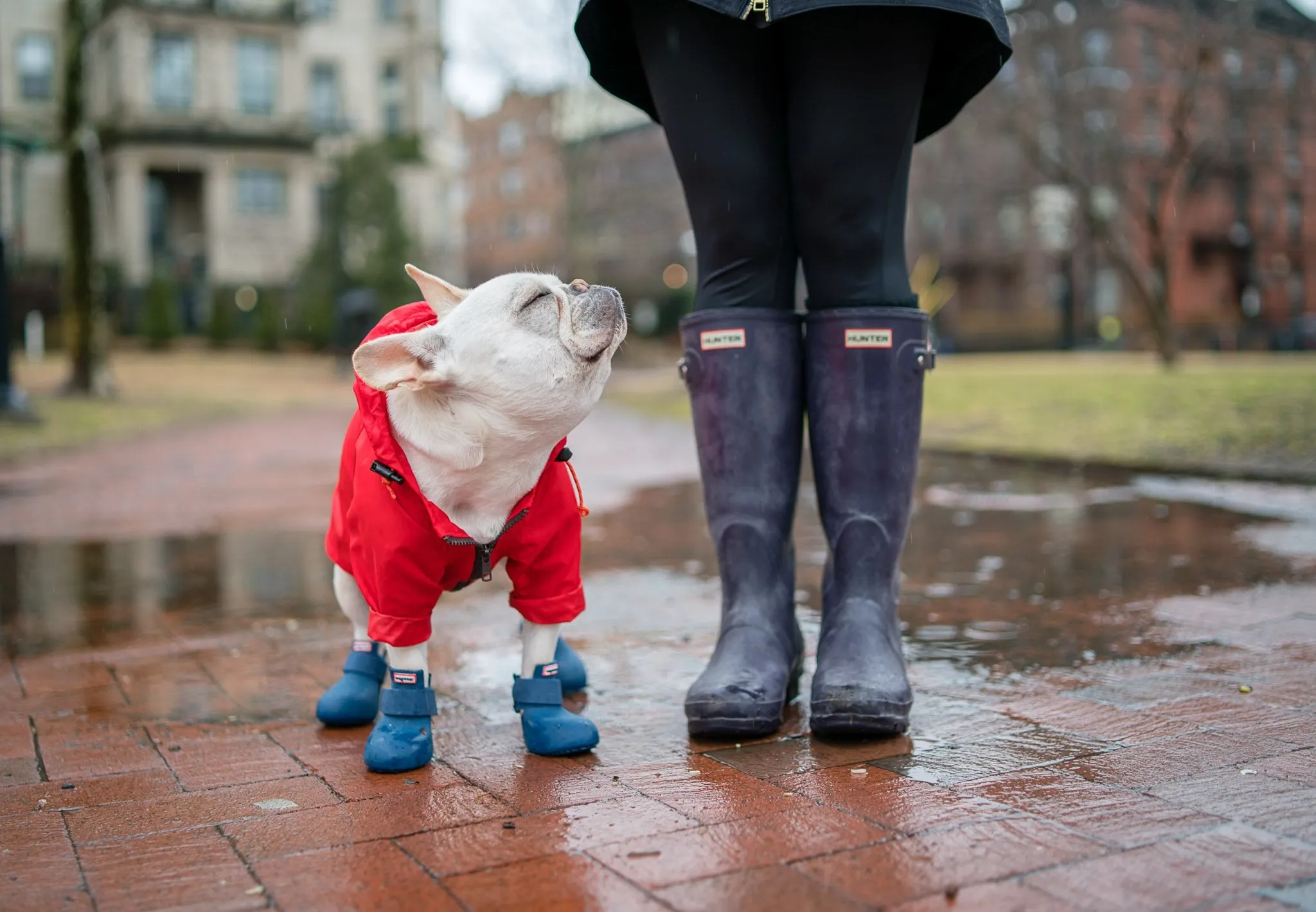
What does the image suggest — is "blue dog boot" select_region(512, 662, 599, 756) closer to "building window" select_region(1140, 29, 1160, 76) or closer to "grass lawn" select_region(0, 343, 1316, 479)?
"grass lawn" select_region(0, 343, 1316, 479)

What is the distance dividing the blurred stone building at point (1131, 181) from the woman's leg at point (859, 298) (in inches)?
502

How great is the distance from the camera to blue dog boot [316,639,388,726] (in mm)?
2332

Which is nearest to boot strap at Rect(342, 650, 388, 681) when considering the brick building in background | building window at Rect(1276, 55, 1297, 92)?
building window at Rect(1276, 55, 1297, 92)

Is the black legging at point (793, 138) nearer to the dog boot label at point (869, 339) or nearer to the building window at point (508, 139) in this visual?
the dog boot label at point (869, 339)

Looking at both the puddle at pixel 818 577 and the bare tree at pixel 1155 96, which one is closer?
the puddle at pixel 818 577

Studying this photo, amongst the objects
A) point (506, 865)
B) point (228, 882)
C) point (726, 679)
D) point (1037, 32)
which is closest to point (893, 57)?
point (726, 679)

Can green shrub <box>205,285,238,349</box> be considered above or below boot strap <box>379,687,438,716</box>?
above

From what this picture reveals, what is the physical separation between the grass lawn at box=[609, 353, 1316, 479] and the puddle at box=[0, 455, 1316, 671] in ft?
4.48

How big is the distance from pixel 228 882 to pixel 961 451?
7.15 m

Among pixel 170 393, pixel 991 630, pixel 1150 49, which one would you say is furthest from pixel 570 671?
pixel 1150 49

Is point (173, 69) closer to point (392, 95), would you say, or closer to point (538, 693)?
point (392, 95)

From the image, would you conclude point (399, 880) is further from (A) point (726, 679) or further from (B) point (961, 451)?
(B) point (961, 451)

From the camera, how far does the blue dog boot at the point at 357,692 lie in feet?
7.65

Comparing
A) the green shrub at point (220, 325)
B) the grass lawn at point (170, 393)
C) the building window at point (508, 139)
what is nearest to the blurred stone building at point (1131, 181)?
the grass lawn at point (170, 393)
